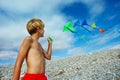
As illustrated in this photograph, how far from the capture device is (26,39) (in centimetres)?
459

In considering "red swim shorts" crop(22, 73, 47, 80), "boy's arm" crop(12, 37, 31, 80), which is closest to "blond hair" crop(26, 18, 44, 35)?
"boy's arm" crop(12, 37, 31, 80)

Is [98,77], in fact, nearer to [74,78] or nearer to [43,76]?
[74,78]

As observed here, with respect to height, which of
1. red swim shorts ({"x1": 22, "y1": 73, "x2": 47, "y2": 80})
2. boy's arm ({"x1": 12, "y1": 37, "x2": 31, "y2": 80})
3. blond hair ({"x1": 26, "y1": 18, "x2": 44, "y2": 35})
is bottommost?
red swim shorts ({"x1": 22, "y1": 73, "x2": 47, "y2": 80})

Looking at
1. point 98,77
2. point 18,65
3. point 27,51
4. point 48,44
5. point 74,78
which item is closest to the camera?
point 18,65

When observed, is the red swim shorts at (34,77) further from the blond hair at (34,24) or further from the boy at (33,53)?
the blond hair at (34,24)

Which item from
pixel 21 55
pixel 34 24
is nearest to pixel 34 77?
pixel 21 55

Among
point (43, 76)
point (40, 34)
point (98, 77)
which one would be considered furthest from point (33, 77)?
point (98, 77)

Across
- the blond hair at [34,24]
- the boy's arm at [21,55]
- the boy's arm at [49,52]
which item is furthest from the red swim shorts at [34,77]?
the blond hair at [34,24]

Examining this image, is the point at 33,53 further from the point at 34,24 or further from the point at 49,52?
the point at 49,52

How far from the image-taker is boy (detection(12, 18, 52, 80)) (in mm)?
4461

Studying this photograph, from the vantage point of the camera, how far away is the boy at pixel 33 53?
4461 millimetres

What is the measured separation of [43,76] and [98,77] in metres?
10.6

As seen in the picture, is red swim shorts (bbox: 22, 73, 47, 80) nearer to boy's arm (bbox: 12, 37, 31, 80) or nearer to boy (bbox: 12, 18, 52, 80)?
boy (bbox: 12, 18, 52, 80)

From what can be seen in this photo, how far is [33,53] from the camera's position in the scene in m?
4.69
